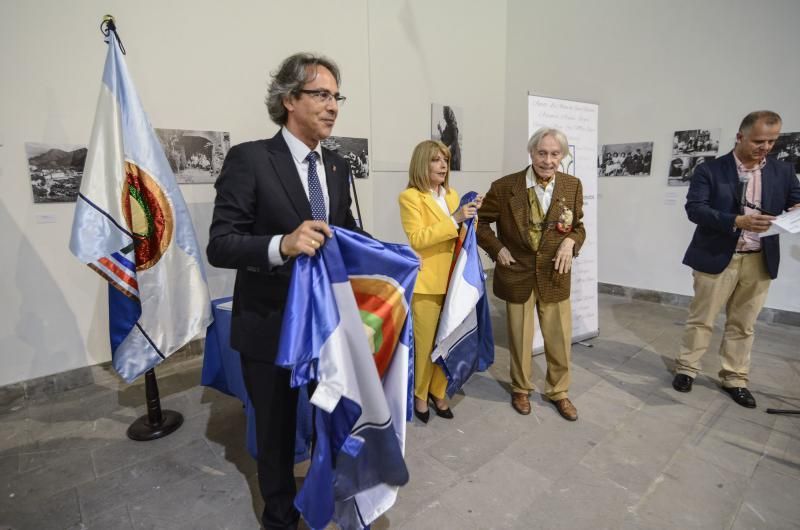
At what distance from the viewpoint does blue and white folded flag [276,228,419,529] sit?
1.34 metres

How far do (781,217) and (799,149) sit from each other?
245cm

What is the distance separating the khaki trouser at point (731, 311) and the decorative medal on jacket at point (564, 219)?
1237 millimetres

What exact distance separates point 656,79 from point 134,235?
5.58m

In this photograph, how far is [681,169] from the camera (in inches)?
187

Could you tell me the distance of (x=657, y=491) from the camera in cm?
204

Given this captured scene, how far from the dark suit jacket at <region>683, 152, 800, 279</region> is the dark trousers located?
286cm

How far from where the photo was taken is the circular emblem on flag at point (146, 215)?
237 centimetres

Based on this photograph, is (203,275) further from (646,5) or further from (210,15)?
(646,5)

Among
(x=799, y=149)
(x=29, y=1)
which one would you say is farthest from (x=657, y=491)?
(x=29, y=1)

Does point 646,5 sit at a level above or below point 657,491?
above

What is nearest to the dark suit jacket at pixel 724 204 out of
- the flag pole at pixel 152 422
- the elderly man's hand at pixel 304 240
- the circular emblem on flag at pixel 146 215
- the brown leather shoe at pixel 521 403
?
the brown leather shoe at pixel 521 403

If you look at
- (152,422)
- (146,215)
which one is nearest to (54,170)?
(146,215)

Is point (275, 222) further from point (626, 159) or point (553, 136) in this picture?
point (626, 159)

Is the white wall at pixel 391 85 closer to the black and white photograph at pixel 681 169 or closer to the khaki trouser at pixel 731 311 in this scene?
the black and white photograph at pixel 681 169
